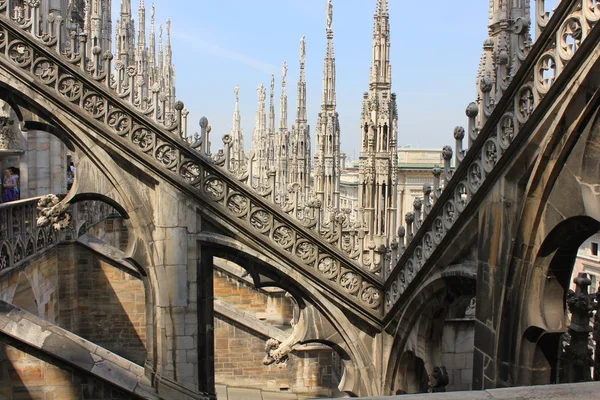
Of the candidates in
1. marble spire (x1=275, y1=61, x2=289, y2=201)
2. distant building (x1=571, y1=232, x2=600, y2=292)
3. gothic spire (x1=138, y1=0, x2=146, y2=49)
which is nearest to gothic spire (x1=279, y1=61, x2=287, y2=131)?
marble spire (x1=275, y1=61, x2=289, y2=201)

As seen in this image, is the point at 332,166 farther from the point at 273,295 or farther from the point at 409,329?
the point at 409,329

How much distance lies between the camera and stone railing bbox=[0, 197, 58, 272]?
32.2 ft

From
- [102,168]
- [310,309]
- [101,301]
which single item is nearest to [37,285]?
[101,301]

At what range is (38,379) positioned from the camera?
762 centimetres

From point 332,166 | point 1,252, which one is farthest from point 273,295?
point 1,252

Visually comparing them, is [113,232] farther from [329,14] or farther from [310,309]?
[310,309]

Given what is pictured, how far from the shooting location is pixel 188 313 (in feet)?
27.9

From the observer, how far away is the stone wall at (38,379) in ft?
24.8

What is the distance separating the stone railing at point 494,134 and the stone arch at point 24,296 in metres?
6.45

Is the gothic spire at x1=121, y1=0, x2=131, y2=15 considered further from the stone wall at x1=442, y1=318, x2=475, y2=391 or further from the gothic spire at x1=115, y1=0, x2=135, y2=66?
the stone wall at x1=442, y1=318, x2=475, y2=391

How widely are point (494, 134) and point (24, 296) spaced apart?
28.2 feet

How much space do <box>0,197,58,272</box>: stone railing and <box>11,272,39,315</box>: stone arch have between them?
1.24 ft

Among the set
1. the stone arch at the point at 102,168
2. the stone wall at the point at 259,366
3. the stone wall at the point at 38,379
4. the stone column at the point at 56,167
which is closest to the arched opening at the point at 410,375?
the stone arch at the point at 102,168

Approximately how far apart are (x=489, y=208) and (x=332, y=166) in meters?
17.7
